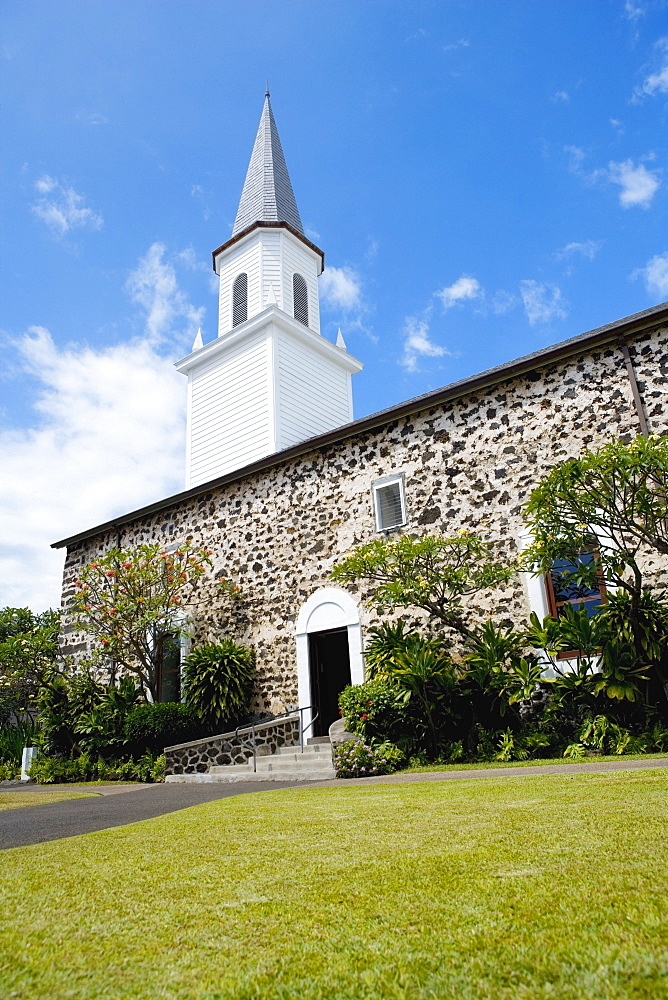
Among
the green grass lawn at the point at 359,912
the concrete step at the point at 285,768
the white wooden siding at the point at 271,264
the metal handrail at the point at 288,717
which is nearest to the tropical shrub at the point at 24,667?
the metal handrail at the point at 288,717

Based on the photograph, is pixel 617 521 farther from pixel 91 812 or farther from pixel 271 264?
pixel 271 264

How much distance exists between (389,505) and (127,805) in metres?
7.42

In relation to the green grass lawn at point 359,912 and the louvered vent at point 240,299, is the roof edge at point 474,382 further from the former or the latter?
the green grass lawn at point 359,912

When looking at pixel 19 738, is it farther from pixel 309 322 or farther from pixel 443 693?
pixel 309 322

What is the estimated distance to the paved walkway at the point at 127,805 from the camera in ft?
16.3

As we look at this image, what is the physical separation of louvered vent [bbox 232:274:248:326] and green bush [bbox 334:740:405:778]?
50.4ft

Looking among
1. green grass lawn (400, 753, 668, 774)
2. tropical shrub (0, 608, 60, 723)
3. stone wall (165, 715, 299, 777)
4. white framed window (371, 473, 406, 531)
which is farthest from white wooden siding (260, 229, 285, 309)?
green grass lawn (400, 753, 668, 774)

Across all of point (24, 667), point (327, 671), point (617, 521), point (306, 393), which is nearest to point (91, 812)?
point (617, 521)

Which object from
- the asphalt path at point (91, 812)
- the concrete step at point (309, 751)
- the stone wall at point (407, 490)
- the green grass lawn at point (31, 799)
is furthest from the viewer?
the concrete step at point (309, 751)

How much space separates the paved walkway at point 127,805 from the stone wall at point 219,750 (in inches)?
112

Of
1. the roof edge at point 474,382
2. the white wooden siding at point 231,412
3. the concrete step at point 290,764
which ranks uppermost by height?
the white wooden siding at point 231,412

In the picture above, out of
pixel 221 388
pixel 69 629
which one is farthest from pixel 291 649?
pixel 221 388

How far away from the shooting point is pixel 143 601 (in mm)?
14102

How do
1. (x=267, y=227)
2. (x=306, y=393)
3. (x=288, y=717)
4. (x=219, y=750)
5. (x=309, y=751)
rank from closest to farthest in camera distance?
(x=309, y=751), (x=219, y=750), (x=288, y=717), (x=306, y=393), (x=267, y=227)
